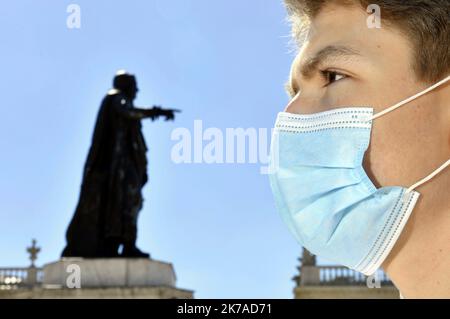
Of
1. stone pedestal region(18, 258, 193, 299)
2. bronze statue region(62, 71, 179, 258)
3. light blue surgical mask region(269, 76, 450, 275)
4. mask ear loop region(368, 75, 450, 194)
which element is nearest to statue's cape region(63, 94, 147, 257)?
bronze statue region(62, 71, 179, 258)

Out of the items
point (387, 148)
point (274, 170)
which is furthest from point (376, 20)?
point (274, 170)

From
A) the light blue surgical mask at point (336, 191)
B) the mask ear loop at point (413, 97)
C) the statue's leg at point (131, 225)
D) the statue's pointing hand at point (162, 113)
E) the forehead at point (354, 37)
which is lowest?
the light blue surgical mask at point (336, 191)

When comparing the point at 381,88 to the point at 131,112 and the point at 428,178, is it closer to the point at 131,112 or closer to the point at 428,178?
the point at 428,178

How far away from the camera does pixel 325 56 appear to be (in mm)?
3309

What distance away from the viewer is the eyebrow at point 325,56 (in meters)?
3.27

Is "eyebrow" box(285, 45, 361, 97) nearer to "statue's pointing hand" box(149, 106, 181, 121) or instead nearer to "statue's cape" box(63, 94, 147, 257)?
"statue's pointing hand" box(149, 106, 181, 121)

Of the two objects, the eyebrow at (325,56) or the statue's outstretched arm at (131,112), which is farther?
the statue's outstretched arm at (131,112)

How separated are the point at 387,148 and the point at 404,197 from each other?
0.14m

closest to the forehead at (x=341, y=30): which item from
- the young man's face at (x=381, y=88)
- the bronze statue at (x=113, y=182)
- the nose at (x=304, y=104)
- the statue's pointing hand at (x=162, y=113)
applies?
the young man's face at (x=381, y=88)

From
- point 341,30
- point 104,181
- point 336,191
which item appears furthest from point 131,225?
point 341,30

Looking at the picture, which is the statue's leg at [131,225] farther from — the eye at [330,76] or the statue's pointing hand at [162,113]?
the eye at [330,76]

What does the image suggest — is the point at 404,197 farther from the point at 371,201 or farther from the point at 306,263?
the point at 306,263

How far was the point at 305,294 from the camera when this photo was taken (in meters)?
28.6

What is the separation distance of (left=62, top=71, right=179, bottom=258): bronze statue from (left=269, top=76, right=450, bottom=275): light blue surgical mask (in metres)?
16.3
